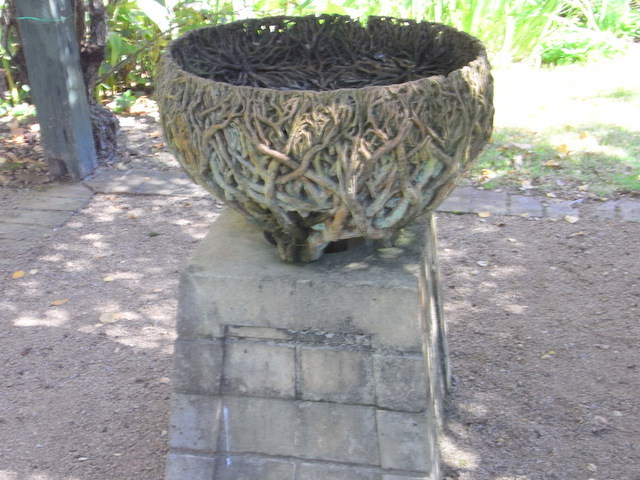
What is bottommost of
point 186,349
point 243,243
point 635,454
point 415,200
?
point 635,454

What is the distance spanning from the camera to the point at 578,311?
11.2ft

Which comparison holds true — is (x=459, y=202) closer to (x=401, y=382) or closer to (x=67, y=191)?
(x=67, y=191)

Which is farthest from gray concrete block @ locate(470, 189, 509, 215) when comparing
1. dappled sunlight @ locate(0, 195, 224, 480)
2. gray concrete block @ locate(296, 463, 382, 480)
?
gray concrete block @ locate(296, 463, 382, 480)

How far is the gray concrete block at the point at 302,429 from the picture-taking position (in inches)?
84.2

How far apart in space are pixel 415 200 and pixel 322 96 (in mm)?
345

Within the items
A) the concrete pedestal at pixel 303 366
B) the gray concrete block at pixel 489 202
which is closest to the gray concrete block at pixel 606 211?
the gray concrete block at pixel 489 202

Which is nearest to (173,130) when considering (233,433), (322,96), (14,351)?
(322,96)

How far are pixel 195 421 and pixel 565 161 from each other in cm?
355

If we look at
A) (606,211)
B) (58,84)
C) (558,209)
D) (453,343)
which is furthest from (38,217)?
(606,211)

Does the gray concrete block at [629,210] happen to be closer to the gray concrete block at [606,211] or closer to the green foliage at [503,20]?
the gray concrete block at [606,211]

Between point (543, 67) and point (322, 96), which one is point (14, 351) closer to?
point (322, 96)

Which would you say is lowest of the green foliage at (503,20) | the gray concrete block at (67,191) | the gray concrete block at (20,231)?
the gray concrete block at (20,231)

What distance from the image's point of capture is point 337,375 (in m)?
2.07

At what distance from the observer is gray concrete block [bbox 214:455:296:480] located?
7.34 feet
